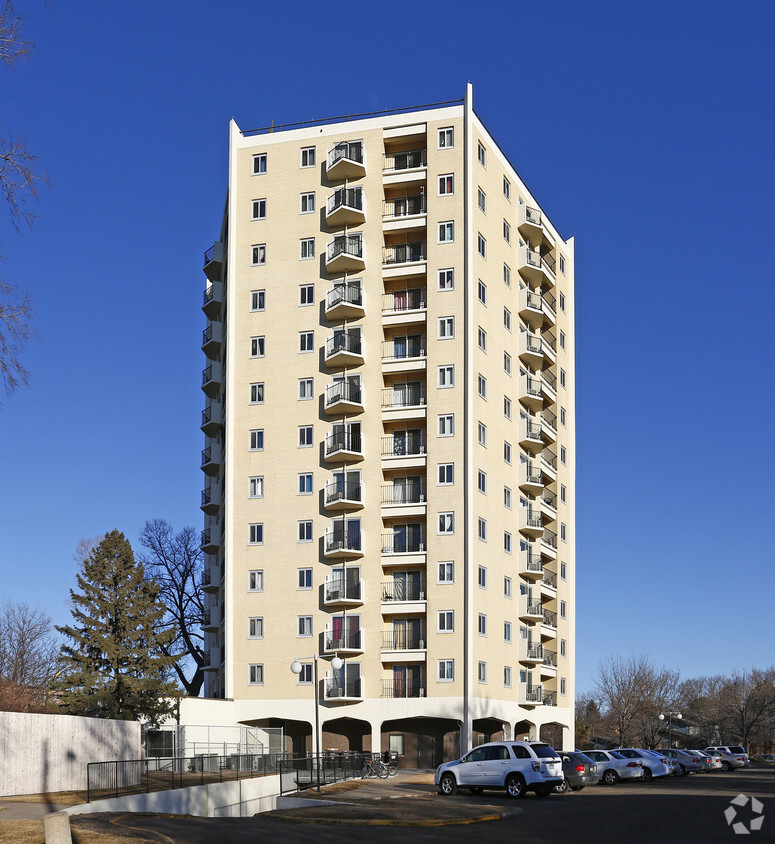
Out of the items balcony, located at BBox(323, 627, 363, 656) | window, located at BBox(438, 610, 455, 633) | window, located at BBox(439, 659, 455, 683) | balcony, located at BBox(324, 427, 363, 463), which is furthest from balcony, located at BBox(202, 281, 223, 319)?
window, located at BBox(439, 659, 455, 683)

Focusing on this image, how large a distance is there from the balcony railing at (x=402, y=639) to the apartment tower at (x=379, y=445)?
13 cm

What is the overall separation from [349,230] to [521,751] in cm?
3860

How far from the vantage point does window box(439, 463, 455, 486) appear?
62.5 meters

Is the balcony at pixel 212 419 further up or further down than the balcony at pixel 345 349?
further down

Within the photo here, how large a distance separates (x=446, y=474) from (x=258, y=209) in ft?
71.5

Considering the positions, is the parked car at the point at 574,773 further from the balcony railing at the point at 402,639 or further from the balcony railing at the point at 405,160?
the balcony railing at the point at 405,160

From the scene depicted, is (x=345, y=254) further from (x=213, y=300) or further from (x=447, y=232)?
(x=213, y=300)

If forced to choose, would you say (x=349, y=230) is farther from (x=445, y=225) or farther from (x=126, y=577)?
(x=126, y=577)

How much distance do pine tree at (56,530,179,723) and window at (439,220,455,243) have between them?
2644cm

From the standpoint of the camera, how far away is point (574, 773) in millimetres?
44031

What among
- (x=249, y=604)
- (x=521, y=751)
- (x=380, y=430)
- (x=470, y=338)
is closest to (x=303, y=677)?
(x=249, y=604)

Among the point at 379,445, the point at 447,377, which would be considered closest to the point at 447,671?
the point at 379,445

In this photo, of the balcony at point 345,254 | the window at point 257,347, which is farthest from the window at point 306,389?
the balcony at point 345,254

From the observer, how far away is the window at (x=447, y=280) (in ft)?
213
